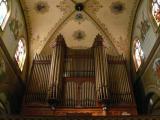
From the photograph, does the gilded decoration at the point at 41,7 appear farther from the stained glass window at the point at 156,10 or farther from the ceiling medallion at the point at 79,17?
the stained glass window at the point at 156,10

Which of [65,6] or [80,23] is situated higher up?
[65,6]

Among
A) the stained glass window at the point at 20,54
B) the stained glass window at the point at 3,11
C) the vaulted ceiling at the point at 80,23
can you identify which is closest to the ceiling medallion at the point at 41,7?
the vaulted ceiling at the point at 80,23

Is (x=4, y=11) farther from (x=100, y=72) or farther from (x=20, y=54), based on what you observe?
(x=100, y=72)

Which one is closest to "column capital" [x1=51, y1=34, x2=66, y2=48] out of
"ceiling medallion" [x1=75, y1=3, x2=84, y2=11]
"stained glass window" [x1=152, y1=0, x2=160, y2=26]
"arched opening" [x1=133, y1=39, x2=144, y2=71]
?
"ceiling medallion" [x1=75, y1=3, x2=84, y2=11]

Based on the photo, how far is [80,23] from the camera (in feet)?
52.0

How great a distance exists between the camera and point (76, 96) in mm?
11922

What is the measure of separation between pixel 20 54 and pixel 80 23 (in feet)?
12.7

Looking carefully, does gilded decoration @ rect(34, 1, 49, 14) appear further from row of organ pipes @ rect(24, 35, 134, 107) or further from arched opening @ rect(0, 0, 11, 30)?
arched opening @ rect(0, 0, 11, 30)

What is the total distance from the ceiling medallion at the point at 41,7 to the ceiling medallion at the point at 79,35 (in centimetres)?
219

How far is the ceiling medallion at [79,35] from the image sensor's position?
16047mm

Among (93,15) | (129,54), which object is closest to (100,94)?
(129,54)

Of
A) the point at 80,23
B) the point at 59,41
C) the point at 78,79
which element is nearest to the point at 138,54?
the point at 78,79

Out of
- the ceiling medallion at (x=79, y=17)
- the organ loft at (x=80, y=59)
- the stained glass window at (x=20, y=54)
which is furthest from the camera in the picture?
the ceiling medallion at (x=79, y=17)

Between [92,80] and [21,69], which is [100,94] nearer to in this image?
[92,80]
